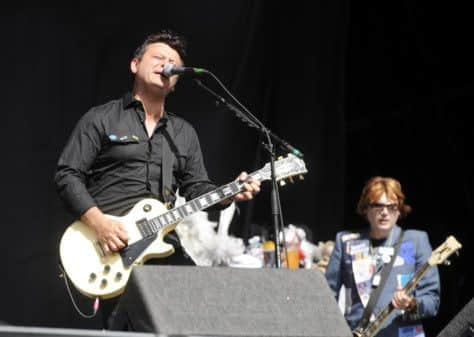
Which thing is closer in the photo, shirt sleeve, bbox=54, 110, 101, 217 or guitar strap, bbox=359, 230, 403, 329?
shirt sleeve, bbox=54, 110, 101, 217

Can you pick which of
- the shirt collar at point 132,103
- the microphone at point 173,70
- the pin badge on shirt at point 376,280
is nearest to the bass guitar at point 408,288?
the pin badge on shirt at point 376,280

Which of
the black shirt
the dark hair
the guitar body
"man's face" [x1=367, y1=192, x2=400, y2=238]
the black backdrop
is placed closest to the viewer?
the guitar body

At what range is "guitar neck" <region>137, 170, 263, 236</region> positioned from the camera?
15.0 feet

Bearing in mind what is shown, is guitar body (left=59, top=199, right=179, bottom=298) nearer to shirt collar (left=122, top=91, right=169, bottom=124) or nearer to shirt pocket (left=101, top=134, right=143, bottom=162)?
shirt pocket (left=101, top=134, right=143, bottom=162)

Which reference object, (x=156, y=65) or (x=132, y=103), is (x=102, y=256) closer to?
(x=132, y=103)

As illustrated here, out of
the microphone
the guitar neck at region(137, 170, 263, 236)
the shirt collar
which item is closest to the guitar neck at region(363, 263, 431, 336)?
the guitar neck at region(137, 170, 263, 236)

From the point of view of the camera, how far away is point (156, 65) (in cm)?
482

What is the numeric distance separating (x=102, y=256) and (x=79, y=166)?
44 cm

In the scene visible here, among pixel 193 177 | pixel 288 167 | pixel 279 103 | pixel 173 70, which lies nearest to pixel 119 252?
pixel 193 177

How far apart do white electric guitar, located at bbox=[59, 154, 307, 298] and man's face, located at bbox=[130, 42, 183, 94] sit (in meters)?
0.60

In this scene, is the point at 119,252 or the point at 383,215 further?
the point at 383,215

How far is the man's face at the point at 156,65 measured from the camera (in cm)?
479

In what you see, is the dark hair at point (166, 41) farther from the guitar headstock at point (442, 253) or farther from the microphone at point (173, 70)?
the guitar headstock at point (442, 253)

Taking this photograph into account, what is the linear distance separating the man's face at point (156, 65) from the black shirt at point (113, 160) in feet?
0.46
